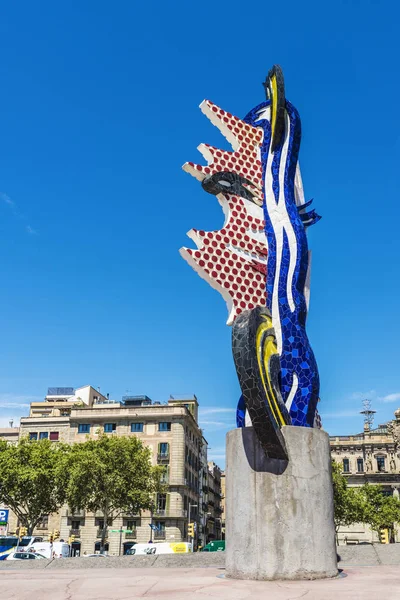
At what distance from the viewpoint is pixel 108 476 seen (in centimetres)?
4672

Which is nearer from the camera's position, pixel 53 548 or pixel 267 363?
pixel 267 363

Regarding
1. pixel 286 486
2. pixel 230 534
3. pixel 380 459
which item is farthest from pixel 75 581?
pixel 380 459

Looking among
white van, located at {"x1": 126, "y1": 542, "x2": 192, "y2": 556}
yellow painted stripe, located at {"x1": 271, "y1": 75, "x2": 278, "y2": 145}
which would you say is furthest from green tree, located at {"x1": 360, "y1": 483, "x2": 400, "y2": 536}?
yellow painted stripe, located at {"x1": 271, "y1": 75, "x2": 278, "y2": 145}

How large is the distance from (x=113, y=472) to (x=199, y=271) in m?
32.5

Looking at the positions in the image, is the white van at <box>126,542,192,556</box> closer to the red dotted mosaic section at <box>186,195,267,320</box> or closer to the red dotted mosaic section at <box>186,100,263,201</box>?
the red dotted mosaic section at <box>186,195,267,320</box>

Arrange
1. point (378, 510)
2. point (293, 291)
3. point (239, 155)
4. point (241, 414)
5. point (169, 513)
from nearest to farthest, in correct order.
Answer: point (241, 414)
point (293, 291)
point (239, 155)
point (169, 513)
point (378, 510)

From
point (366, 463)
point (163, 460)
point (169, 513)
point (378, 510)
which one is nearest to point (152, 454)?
point (163, 460)

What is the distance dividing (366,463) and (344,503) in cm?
3083

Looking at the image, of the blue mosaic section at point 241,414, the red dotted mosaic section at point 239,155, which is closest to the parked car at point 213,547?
the blue mosaic section at point 241,414

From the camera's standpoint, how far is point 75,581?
44.8 ft

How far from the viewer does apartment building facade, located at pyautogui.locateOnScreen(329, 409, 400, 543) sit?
8047 centimetres

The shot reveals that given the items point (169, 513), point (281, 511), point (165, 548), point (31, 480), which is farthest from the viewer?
point (169, 513)

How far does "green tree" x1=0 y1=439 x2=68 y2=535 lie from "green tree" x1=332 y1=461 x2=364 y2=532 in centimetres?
2555

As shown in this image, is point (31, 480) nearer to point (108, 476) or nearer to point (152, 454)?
point (108, 476)
